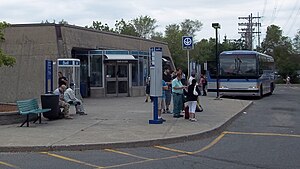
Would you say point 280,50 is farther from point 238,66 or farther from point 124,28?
point 238,66

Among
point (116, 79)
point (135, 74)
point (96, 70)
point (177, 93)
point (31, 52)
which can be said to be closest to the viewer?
point (177, 93)

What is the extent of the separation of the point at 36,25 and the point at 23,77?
3036mm

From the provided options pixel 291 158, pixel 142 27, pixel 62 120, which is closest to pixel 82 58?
pixel 62 120

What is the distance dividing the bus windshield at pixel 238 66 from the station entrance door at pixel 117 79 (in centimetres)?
638

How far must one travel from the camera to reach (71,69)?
77.7 feet

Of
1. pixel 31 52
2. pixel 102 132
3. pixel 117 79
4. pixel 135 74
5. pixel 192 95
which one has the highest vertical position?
pixel 31 52

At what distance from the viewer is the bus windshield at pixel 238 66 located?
102 ft

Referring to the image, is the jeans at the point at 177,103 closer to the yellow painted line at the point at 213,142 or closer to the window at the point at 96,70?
the yellow painted line at the point at 213,142

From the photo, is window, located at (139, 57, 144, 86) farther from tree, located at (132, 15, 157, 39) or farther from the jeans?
tree, located at (132, 15, 157, 39)

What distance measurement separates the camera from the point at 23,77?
26797 millimetres

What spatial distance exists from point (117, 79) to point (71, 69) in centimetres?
711

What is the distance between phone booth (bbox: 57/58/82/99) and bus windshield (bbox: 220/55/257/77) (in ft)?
37.3

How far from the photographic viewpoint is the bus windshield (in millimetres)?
30938

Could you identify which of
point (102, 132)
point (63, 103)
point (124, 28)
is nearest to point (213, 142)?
point (102, 132)
